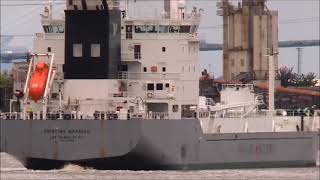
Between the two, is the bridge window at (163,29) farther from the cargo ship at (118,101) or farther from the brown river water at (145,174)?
the brown river water at (145,174)

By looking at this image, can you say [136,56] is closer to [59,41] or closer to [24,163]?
[59,41]

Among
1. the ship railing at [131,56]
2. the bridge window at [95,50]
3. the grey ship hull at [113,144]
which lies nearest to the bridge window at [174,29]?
the ship railing at [131,56]

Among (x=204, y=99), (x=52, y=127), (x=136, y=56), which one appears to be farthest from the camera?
(x=204, y=99)

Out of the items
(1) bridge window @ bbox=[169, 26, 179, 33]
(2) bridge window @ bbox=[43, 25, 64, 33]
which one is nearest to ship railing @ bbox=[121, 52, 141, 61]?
(1) bridge window @ bbox=[169, 26, 179, 33]

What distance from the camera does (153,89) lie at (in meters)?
54.6

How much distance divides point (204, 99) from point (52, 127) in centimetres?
1098

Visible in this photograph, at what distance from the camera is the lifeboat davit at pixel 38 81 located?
5281 centimetres

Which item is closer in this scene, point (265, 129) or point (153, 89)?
point (153, 89)

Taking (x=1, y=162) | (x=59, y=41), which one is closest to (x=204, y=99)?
(x=59, y=41)

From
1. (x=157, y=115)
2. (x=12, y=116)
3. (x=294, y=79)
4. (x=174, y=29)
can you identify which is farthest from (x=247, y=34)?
(x=12, y=116)

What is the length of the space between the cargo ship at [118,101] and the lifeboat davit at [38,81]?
0.14 feet

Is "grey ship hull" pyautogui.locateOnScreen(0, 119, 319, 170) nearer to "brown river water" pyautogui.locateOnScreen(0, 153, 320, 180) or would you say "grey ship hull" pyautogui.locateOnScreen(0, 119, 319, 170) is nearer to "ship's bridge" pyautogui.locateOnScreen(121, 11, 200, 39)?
"brown river water" pyautogui.locateOnScreen(0, 153, 320, 180)

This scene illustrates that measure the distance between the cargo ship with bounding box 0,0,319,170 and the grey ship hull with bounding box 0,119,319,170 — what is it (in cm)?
4

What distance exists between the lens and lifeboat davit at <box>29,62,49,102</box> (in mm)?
52812
